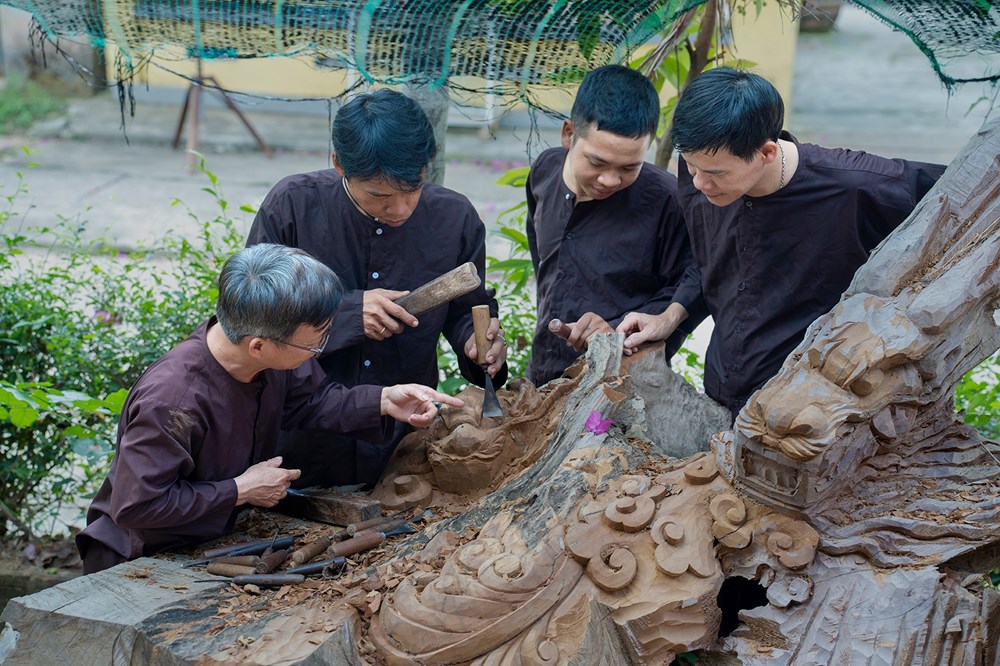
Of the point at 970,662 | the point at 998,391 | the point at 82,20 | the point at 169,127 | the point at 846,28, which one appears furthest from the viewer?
the point at 846,28

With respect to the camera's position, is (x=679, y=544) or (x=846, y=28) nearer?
(x=679, y=544)

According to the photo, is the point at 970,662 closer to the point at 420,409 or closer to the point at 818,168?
the point at 818,168

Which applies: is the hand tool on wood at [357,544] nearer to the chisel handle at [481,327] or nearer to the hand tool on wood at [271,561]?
the hand tool on wood at [271,561]

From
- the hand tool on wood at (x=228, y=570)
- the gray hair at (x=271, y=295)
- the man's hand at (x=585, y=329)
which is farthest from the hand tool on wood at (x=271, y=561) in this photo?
the man's hand at (x=585, y=329)

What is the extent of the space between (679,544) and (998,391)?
2525 mm

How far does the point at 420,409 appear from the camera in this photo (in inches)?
114

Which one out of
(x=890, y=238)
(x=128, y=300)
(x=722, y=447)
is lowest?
(x=128, y=300)

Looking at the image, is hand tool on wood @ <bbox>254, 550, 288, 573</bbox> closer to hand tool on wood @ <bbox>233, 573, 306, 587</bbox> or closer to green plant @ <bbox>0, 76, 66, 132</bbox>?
hand tool on wood @ <bbox>233, 573, 306, 587</bbox>

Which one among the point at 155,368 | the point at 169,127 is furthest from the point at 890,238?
the point at 169,127

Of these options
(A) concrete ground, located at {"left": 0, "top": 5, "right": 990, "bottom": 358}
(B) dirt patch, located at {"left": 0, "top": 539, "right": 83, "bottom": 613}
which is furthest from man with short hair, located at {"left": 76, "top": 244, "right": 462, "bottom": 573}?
(A) concrete ground, located at {"left": 0, "top": 5, "right": 990, "bottom": 358}

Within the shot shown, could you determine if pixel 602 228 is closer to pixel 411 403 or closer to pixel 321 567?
pixel 411 403

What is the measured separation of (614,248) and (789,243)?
586 mm

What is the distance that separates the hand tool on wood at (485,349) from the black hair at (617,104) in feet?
1.97

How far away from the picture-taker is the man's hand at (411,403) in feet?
9.32
